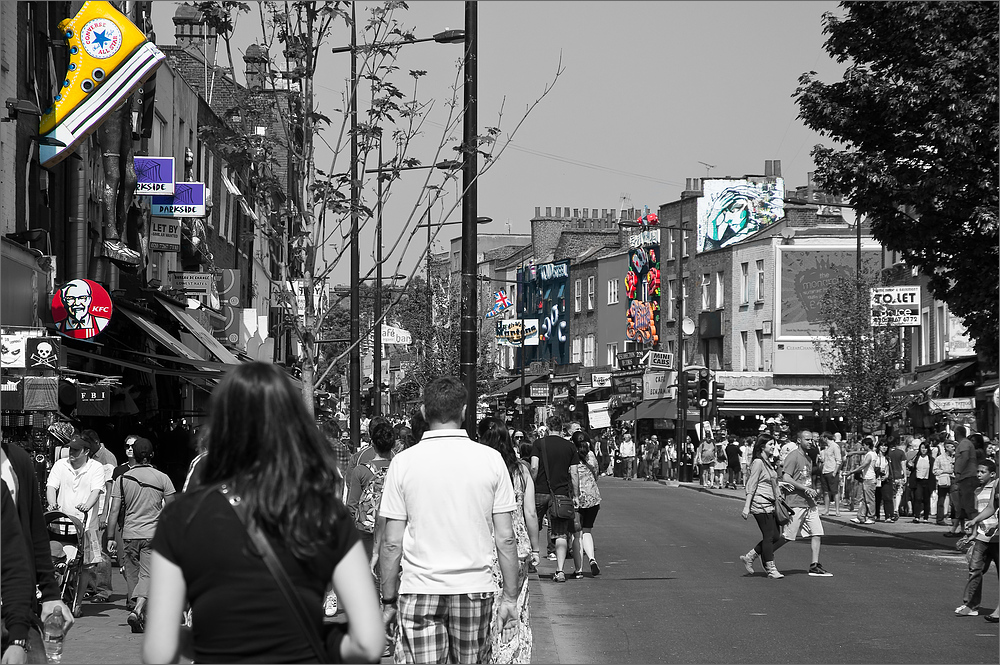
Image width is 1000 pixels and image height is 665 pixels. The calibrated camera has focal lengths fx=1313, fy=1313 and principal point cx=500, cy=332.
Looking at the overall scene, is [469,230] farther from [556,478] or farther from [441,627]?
[441,627]

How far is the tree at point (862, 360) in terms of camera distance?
41469 mm

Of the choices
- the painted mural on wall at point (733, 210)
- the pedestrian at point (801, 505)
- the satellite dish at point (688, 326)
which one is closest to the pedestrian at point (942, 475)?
the pedestrian at point (801, 505)

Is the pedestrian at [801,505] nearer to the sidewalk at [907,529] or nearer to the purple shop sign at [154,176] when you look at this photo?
the sidewalk at [907,529]

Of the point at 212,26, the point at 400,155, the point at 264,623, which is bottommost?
the point at 264,623

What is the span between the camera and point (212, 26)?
967 cm

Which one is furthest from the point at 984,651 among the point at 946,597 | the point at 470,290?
the point at 470,290

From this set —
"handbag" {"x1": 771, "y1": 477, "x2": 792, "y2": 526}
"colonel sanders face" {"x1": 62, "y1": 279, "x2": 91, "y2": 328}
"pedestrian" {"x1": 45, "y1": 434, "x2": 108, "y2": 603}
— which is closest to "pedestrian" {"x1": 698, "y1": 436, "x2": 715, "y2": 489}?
"handbag" {"x1": 771, "y1": 477, "x2": 792, "y2": 526}

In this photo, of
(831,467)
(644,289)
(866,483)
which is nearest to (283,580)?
(866,483)

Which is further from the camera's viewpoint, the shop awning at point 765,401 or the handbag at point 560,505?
the shop awning at point 765,401

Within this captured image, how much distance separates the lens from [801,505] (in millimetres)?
15711

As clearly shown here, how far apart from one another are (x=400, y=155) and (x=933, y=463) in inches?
738

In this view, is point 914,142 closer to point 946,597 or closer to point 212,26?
point 946,597

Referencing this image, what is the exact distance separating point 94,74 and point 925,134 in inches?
460

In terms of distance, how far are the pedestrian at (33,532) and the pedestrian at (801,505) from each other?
11793 mm
